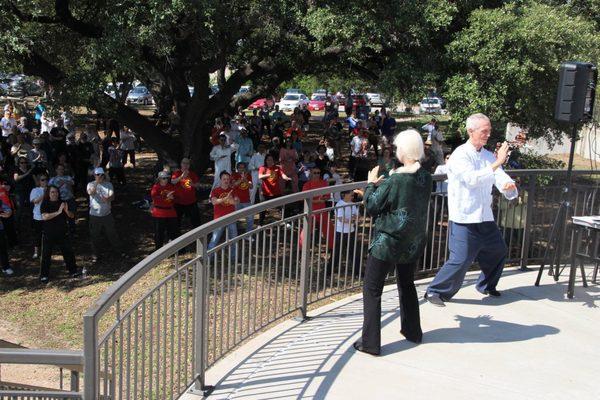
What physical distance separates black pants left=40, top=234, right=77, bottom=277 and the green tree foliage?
712cm

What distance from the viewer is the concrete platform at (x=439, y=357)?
4191mm

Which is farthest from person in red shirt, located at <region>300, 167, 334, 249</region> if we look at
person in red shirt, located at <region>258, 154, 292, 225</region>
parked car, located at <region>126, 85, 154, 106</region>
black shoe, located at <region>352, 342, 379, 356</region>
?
parked car, located at <region>126, 85, 154, 106</region>

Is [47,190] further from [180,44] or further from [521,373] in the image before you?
[521,373]

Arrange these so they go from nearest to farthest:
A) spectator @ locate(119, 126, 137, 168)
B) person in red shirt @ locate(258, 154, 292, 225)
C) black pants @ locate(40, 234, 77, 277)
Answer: black pants @ locate(40, 234, 77, 277) < person in red shirt @ locate(258, 154, 292, 225) < spectator @ locate(119, 126, 137, 168)

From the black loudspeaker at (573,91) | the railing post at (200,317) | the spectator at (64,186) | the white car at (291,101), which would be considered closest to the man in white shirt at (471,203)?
the black loudspeaker at (573,91)

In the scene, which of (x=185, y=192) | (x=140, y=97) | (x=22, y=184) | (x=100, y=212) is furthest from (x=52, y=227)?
(x=140, y=97)

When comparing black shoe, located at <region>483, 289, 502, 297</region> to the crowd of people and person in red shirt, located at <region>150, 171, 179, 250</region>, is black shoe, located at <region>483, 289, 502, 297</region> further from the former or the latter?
the crowd of people

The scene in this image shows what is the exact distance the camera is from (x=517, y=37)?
969 centimetres

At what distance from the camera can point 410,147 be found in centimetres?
433

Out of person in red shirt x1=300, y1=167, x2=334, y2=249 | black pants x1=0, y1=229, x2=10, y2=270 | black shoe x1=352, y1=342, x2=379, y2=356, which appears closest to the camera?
black shoe x1=352, y1=342, x2=379, y2=356

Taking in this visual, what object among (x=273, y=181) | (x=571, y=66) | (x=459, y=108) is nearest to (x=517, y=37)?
(x=459, y=108)

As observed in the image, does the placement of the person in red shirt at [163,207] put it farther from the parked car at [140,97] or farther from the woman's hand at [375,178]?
the parked car at [140,97]

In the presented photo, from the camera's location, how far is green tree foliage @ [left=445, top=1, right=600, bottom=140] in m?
9.66

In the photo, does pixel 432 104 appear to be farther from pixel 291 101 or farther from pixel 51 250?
pixel 291 101
